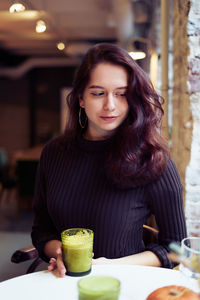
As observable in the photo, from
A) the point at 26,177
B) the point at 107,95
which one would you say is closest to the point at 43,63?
the point at 26,177

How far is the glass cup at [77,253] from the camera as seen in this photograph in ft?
3.55

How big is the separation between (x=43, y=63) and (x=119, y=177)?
30.8 feet

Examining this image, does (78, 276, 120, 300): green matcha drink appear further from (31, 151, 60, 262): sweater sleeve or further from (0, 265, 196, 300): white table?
(31, 151, 60, 262): sweater sleeve

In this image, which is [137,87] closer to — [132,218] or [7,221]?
[132,218]

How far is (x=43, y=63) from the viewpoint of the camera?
1027 centimetres

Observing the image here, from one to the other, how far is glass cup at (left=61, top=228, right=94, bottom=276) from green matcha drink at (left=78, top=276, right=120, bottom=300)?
0.17 metres

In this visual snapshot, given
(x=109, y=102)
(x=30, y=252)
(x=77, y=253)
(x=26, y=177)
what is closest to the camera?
(x=77, y=253)

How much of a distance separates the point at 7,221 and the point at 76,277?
13.4 ft

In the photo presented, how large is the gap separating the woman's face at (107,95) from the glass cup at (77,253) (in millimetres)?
564

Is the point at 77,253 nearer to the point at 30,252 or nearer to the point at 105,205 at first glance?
the point at 105,205

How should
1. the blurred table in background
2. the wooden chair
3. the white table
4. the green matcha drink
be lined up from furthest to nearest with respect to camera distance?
the blurred table in background, the wooden chair, the white table, the green matcha drink

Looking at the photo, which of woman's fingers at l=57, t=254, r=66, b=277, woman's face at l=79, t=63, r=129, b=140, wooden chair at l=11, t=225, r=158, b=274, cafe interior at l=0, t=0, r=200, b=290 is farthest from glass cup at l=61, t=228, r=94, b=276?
cafe interior at l=0, t=0, r=200, b=290

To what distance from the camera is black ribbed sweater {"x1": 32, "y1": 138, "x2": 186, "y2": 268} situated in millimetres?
1483

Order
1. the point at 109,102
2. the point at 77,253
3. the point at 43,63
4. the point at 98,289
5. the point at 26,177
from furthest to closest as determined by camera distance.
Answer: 1. the point at 43,63
2. the point at 26,177
3. the point at 109,102
4. the point at 77,253
5. the point at 98,289
